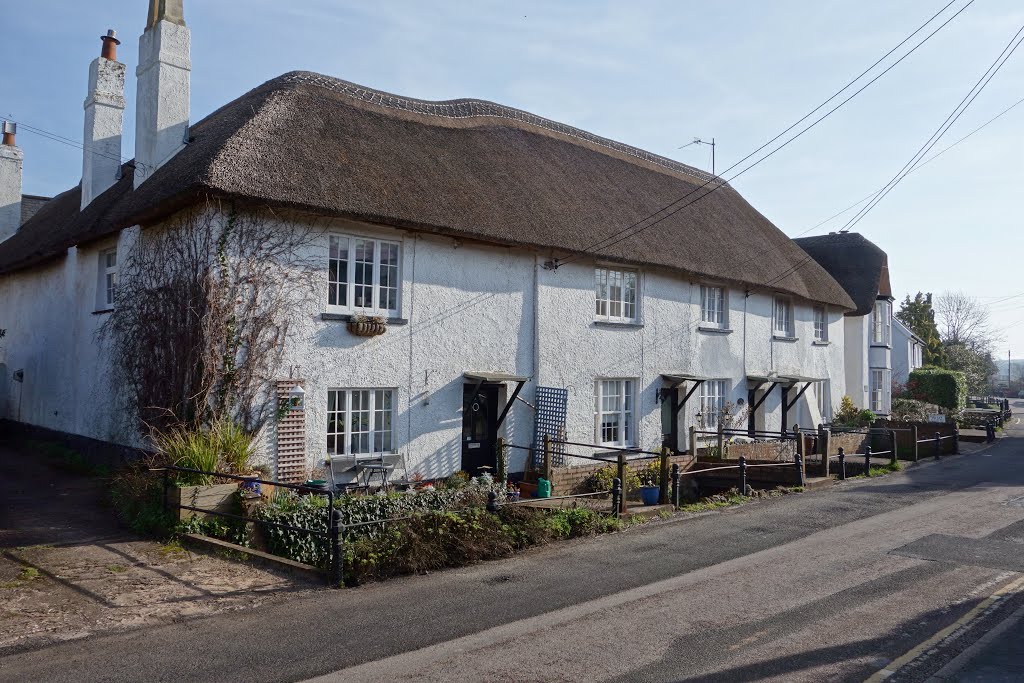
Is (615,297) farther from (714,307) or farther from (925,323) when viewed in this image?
(925,323)

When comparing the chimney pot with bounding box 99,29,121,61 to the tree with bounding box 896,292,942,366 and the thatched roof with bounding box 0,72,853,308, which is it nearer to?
the thatched roof with bounding box 0,72,853,308

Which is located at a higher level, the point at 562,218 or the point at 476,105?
the point at 476,105

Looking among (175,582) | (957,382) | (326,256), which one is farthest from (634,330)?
(957,382)

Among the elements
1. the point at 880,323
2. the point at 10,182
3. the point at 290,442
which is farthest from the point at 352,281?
the point at 880,323

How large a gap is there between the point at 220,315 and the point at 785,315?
18566 mm

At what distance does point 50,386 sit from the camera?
1692cm

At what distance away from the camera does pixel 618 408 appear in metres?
18.2

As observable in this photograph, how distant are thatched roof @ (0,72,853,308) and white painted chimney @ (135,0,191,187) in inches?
18.8

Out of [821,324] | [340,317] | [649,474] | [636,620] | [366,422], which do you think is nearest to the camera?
[636,620]

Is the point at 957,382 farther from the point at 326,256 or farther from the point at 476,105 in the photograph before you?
the point at 326,256

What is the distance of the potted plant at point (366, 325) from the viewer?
1299 centimetres

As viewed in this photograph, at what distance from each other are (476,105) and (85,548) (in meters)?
13.5

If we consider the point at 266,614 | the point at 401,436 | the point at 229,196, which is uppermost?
the point at 229,196

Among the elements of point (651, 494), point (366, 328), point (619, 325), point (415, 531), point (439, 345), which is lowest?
point (651, 494)
